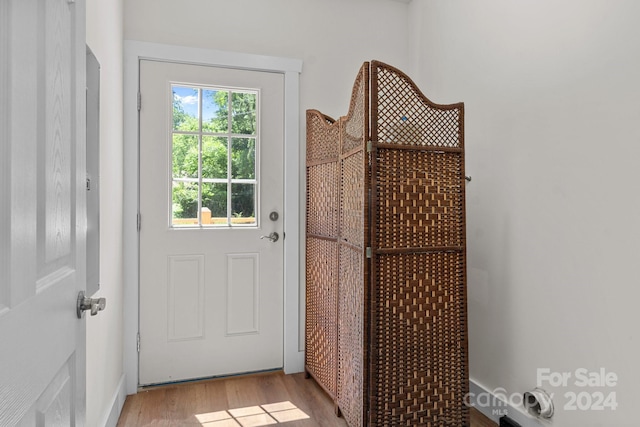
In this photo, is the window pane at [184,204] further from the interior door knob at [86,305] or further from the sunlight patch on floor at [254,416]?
the interior door knob at [86,305]

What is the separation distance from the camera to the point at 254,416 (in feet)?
7.30

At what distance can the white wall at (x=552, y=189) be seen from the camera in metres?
1.56

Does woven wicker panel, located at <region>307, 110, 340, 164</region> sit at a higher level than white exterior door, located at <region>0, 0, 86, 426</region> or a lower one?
higher

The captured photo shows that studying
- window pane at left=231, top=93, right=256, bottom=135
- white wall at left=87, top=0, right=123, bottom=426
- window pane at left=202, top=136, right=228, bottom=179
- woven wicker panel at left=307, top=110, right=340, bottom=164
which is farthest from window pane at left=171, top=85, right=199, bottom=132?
woven wicker panel at left=307, top=110, right=340, bottom=164

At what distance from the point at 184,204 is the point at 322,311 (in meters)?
1.10

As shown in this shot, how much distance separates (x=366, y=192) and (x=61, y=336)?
4.23 ft

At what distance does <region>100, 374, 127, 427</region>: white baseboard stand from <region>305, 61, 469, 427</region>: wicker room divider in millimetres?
1139

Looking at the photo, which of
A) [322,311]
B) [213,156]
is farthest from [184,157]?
[322,311]

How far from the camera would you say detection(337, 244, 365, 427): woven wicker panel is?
74.9 inches

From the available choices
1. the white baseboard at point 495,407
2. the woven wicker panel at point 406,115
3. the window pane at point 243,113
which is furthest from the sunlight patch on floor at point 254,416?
the window pane at point 243,113

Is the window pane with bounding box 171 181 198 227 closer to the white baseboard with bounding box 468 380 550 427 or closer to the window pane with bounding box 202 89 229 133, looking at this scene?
the window pane with bounding box 202 89 229 133

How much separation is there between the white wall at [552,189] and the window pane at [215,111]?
144cm

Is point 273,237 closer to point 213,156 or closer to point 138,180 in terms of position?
point 213,156

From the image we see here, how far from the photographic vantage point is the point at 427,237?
1962 millimetres
